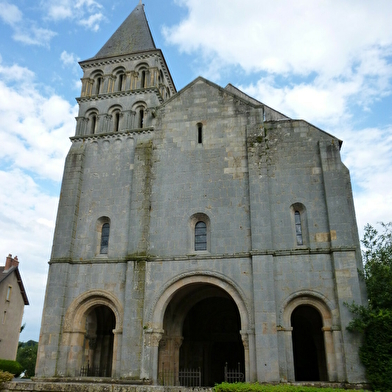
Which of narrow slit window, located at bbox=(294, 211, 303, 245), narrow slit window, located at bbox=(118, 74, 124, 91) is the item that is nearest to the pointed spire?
narrow slit window, located at bbox=(118, 74, 124, 91)

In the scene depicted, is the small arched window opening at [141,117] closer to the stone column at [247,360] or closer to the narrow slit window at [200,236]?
the narrow slit window at [200,236]

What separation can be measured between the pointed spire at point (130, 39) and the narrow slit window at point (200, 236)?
1172 centimetres

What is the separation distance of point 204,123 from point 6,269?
2502cm

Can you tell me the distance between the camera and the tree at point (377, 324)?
48.6 feet

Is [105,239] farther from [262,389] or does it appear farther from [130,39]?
[130,39]

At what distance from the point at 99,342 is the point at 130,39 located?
1864cm

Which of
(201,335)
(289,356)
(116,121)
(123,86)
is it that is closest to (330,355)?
(289,356)

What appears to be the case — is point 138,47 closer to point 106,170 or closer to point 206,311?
point 106,170

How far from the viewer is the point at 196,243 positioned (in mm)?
18953

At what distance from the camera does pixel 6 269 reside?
3538 centimetres

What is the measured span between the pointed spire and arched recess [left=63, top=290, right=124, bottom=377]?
14.7 m

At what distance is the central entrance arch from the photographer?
65.1 ft

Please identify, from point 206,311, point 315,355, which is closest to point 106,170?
point 206,311

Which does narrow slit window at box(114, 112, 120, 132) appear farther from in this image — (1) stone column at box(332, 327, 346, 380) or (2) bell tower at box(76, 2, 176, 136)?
(1) stone column at box(332, 327, 346, 380)
